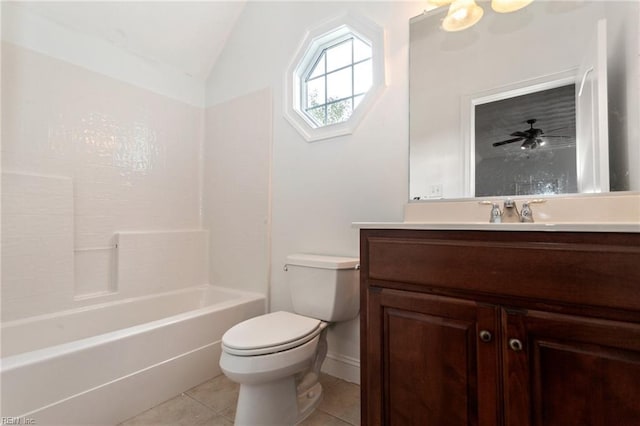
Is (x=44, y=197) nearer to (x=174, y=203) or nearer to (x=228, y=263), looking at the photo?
(x=174, y=203)

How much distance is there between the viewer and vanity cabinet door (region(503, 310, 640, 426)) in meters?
0.75

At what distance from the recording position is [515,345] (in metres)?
0.87

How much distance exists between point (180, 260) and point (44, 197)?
0.98 meters

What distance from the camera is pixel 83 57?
202cm

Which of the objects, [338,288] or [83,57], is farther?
[83,57]

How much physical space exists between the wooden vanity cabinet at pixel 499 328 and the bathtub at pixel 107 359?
1094 mm

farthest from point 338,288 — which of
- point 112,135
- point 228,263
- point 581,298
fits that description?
point 112,135

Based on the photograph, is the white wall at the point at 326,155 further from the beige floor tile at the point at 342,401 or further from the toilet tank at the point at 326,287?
the toilet tank at the point at 326,287

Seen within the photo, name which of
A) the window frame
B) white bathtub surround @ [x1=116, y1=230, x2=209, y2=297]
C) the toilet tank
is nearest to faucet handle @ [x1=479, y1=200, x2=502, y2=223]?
the toilet tank

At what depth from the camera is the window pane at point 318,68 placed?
2.16 m

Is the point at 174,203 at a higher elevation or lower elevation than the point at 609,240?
higher

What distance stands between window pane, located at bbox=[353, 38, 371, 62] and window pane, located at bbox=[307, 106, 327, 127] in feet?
1.28

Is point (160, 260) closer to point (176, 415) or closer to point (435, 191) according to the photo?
point (176, 415)

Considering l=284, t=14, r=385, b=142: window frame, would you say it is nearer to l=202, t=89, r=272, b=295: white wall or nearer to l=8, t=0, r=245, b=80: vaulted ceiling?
l=202, t=89, r=272, b=295: white wall
